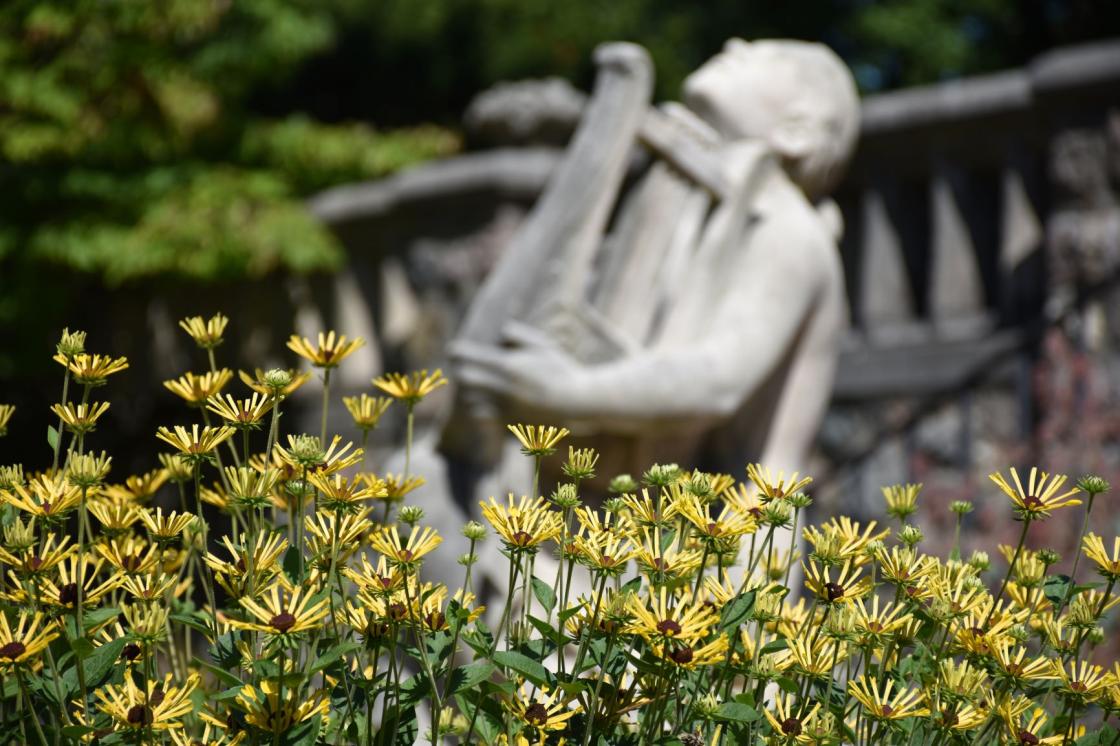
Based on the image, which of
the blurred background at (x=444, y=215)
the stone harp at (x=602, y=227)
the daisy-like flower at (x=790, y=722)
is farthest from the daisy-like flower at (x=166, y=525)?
the blurred background at (x=444, y=215)

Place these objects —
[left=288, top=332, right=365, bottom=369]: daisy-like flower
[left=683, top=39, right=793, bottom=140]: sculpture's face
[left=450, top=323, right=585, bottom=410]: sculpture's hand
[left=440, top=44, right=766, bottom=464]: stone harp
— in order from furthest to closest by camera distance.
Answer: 1. [left=683, top=39, right=793, bottom=140]: sculpture's face
2. [left=440, top=44, right=766, bottom=464]: stone harp
3. [left=450, top=323, right=585, bottom=410]: sculpture's hand
4. [left=288, top=332, right=365, bottom=369]: daisy-like flower

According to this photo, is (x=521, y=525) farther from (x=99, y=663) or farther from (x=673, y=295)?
(x=673, y=295)

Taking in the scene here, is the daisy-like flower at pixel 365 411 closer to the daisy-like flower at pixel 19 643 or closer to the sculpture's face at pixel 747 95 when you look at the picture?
the daisy-like flower at pixel 19 643

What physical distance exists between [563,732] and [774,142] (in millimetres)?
2123

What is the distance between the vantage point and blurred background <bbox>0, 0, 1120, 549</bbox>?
5.68m

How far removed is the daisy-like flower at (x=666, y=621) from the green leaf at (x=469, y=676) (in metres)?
0.15

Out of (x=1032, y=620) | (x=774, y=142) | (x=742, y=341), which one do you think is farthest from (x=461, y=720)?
(x=774, y=142)

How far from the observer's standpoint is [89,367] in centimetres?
145

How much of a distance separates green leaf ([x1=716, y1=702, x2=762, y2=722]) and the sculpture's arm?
1.57m

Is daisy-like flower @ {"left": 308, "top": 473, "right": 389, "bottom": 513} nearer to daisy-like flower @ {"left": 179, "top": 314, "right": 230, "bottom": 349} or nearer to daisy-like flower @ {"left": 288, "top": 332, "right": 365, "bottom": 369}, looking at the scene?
daisy-like flower @ {"left": 288, "top": 332, "right": 365, "bottom": 369}

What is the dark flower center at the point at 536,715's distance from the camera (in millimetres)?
1334

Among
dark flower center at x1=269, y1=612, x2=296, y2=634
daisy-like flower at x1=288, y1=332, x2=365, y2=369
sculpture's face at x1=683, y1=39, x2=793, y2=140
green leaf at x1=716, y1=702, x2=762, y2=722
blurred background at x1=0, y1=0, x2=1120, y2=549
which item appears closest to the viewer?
dark flower center at x1=269, y1=612, x2=296, y2=634

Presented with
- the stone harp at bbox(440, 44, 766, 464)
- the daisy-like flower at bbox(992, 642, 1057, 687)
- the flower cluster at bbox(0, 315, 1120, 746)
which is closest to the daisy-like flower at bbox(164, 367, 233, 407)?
the flower cluster at bbox(0, 315, 1120, 746)

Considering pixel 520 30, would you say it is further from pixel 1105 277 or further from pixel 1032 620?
pixel 1032 620
